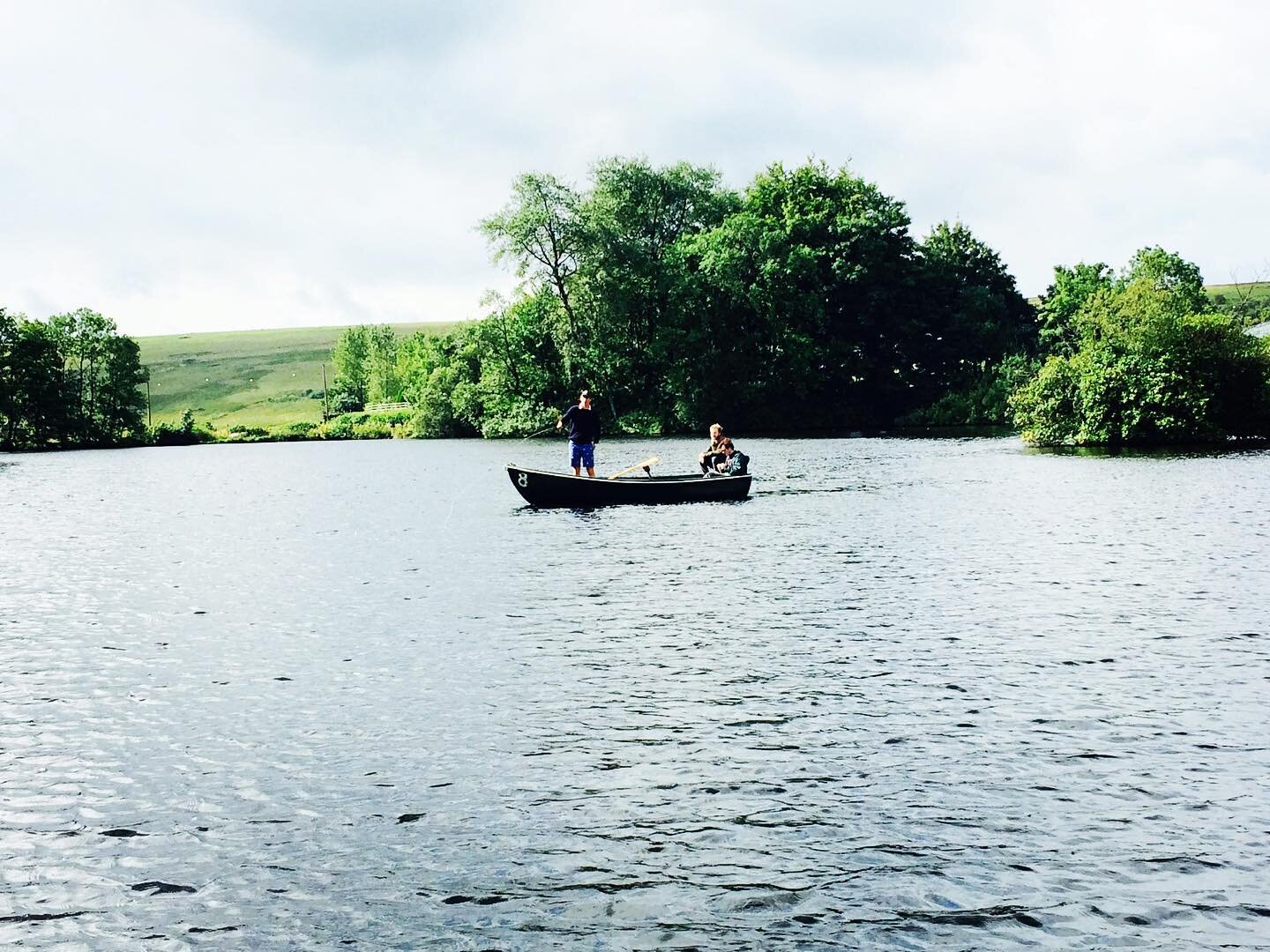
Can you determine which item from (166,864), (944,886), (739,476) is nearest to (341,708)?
(166,864)

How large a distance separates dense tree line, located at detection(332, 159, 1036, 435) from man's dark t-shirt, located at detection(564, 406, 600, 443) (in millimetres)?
49148

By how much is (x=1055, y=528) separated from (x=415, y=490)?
23292 millimetres

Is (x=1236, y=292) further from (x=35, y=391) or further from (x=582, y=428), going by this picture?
(x=582, y=428)

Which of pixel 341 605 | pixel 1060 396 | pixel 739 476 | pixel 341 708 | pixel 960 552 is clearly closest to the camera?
pixel 341 708

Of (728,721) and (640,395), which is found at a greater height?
(640,395)

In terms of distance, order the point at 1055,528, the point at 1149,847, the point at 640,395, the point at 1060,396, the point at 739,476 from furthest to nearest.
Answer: the point at 640,395 < the point at 1060,396 < the point at 739,476 < the point at 1055,528 < the point at 1149,847

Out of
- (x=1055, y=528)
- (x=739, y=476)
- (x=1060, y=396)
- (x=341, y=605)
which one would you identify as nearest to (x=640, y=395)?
(x=1060, y=396)

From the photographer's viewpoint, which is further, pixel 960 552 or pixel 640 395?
pixel 640 395

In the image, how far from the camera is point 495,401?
8962 cm

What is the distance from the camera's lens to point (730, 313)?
8306cm

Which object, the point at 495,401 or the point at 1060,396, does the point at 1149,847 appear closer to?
the point at 1060,396

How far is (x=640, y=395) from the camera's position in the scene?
85.7m

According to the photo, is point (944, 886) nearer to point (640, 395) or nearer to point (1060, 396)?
point (1060, 396)

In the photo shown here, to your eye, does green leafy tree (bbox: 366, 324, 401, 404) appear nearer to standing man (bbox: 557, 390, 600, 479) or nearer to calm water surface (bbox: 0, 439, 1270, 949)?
standing man (bbox: 557, 390, 600, 479)
